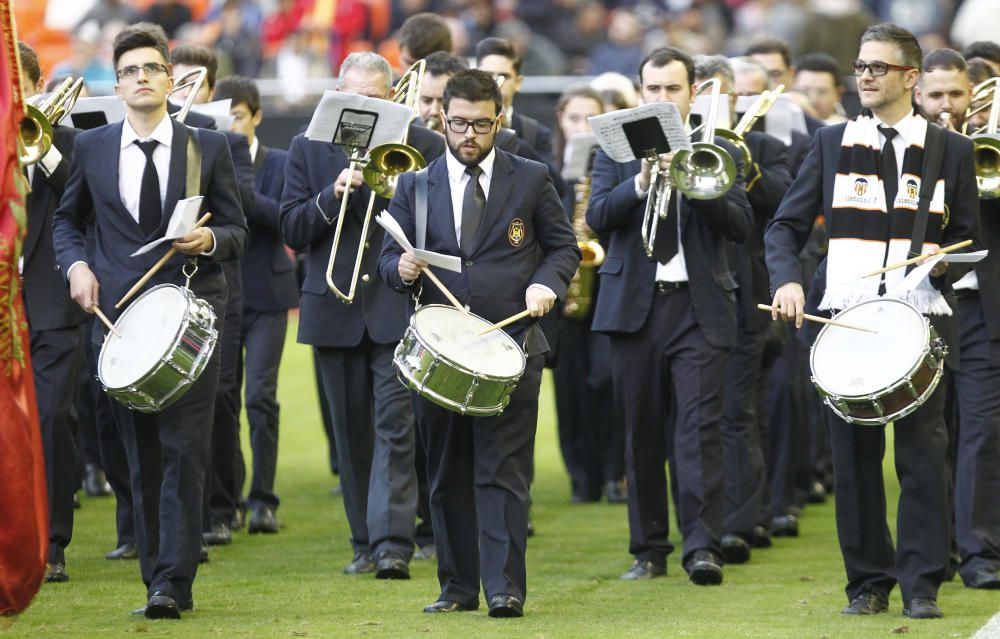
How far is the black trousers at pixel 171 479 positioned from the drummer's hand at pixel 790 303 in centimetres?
233

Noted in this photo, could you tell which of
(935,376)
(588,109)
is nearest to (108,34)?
(588,109)

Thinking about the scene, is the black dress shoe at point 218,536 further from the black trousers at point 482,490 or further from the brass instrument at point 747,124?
the brass instrument at point 747,124

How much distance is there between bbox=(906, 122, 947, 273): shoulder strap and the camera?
7434 mm

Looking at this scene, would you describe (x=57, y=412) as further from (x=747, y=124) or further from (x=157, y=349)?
(x=747, y=124)

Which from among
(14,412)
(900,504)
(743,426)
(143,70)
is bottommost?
(743,426)

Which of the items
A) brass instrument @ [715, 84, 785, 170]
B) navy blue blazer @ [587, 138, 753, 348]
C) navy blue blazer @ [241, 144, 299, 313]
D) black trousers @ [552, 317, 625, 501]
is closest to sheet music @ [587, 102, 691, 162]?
navy blue blazer @ [587, 138, 753, 348]

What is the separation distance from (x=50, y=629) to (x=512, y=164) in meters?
2.69

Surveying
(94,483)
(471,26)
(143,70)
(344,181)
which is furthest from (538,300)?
(471,26)

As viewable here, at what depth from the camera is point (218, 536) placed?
9.91 m

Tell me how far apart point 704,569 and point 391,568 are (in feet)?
4.85

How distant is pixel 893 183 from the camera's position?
7508mm

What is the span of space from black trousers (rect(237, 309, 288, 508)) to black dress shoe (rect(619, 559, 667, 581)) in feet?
8.36

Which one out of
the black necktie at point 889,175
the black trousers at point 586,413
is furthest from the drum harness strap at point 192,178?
the black trousers at point 586,413

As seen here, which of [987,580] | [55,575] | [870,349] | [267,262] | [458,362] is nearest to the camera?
[458,362]
